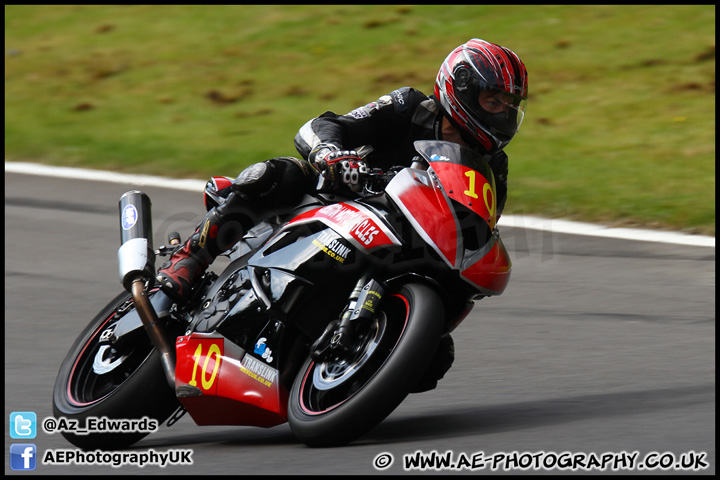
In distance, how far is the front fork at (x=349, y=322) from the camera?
4.41 metres

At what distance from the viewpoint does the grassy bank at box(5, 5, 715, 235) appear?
10883 mm

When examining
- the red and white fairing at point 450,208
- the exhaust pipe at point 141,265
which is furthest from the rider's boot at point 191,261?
the red and white fairing at point 450,208

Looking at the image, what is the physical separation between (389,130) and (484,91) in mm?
504

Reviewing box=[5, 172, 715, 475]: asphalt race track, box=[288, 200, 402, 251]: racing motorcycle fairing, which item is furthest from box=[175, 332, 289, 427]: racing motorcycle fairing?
box=[288, 200, 402, 251]: racing motorcycle fairing

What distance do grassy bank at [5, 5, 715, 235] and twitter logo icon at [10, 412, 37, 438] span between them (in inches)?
210

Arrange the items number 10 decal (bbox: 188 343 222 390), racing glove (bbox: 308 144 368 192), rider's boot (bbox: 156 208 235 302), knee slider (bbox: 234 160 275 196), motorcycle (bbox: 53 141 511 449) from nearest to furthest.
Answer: motorcycle (bbox: 53 141 511 449) → racing glove (bbox: 308 144 368 192) → number 10 decal (bbox: 188 343 222 390) → knee slider (bbox: 234 160 275 196) → rider's boot (bbox: 156 208 235 302)

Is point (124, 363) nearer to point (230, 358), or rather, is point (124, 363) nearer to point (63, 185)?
point (230, 358)

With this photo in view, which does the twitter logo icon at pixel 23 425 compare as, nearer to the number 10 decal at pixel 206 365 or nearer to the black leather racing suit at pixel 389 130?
the number 10 decal at pixel 206 365

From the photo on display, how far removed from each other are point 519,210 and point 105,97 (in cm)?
701

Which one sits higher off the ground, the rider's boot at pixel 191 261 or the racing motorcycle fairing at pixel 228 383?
the rider's boot at pixel 191 261

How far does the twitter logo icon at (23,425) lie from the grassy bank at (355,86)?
533 cm

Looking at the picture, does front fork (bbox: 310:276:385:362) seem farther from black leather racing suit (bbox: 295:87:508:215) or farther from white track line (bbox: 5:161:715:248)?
white track line (bbox: 5:161:715:248)

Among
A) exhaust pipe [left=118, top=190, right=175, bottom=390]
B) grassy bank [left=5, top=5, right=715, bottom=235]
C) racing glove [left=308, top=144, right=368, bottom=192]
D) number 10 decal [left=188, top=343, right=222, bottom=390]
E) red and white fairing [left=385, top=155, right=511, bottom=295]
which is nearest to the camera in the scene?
red and white fairing [left=385, top=155, right=511, bottom=295]

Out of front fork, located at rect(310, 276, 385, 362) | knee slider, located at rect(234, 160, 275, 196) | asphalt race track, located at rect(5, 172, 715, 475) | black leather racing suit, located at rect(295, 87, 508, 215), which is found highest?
black leather racing suit, located at rect(295, 87, 508, 215)
